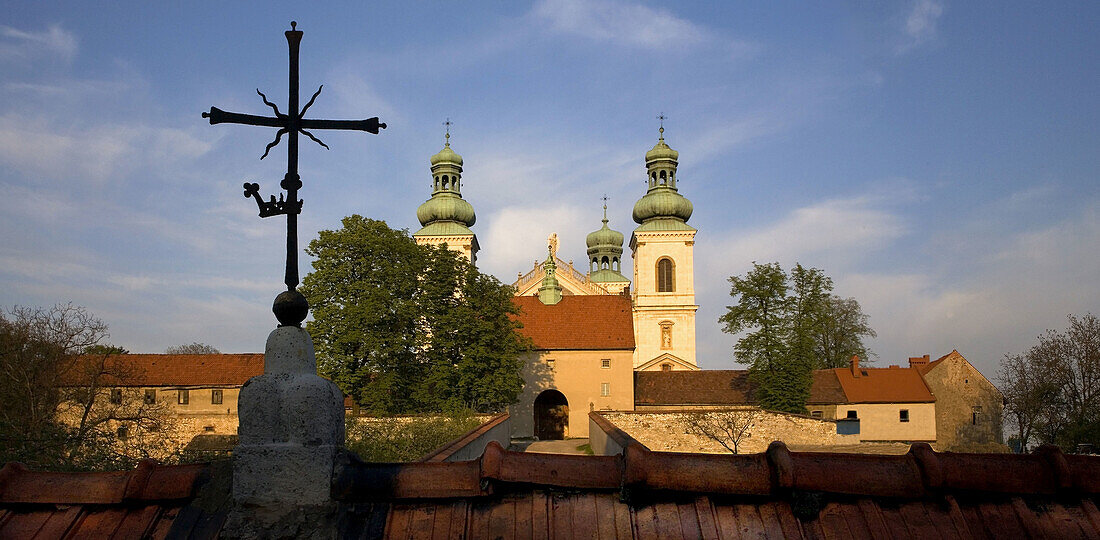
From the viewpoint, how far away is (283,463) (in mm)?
3877

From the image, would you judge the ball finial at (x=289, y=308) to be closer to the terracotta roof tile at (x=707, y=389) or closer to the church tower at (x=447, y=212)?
the terracotta roof tile at (x=707, y=389)

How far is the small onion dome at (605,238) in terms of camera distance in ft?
284


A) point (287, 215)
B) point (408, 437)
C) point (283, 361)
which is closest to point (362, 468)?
point (283, 361)

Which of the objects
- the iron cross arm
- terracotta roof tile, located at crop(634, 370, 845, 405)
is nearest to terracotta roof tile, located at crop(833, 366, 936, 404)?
terracotta roof tile, located at crop(634, 370, 845, 405)

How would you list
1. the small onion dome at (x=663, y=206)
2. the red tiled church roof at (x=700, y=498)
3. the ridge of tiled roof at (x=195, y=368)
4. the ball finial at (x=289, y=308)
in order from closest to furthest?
the red tiled church roof at (x=700, y=498) → the ball finial at (x=289, y=308) → the ridge of tiled roof at (x=195, y=368) → the small onion dome at (x=663, y=206)

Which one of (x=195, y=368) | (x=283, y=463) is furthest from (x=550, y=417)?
(x=283, y=463)

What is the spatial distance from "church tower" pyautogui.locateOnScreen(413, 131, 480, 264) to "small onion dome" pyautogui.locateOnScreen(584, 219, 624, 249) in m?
18.1

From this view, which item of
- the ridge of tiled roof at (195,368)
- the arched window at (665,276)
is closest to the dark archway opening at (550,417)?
the ridge of tiled roof at (195,368)

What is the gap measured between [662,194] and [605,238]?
1487cm

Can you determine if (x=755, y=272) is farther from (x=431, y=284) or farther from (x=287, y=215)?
(x=287, y=215)

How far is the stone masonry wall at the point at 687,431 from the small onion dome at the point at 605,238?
50.3 m

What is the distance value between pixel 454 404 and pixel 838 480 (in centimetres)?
3207

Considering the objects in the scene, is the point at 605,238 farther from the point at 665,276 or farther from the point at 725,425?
the point at 725,425

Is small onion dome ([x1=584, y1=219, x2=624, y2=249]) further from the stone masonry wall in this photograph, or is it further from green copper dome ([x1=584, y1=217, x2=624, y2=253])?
the stone masonry wall
